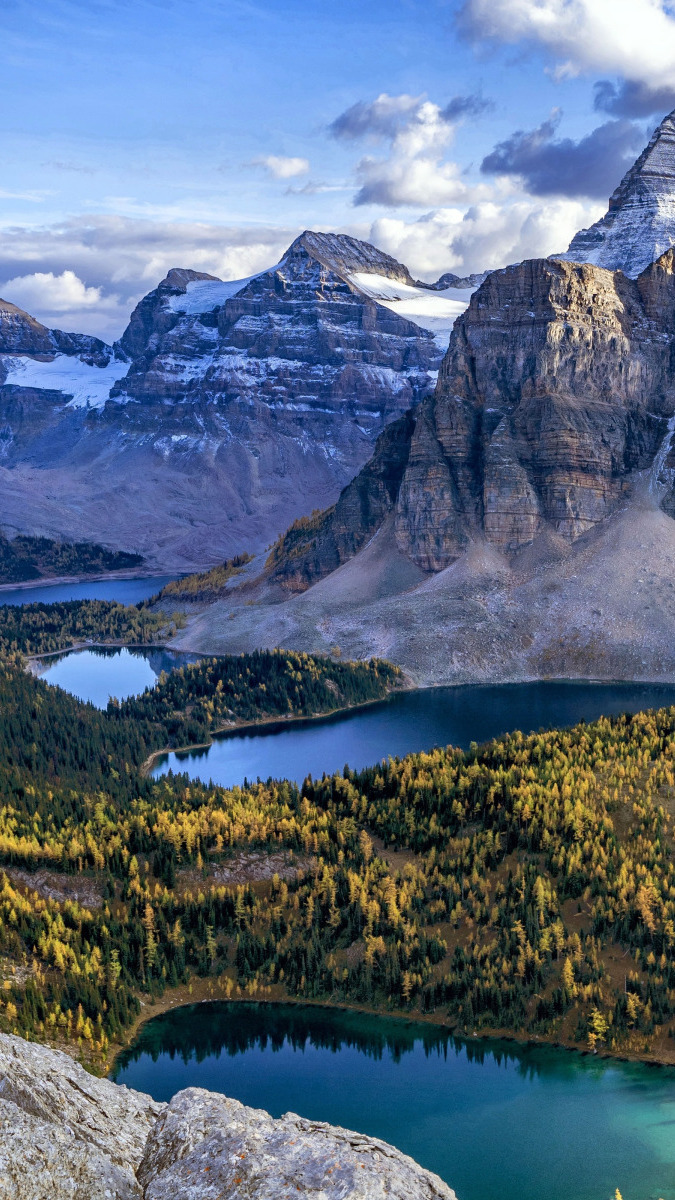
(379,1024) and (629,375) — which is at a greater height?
(629,375)

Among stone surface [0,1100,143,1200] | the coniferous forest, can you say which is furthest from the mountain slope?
stone surface [0,1100,143,1200]

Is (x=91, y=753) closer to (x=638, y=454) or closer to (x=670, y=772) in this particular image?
(x=670, y=772)

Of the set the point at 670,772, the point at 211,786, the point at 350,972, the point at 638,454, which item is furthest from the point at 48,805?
the point at 638,454

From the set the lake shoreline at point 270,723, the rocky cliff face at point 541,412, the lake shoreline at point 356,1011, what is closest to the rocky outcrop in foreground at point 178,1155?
the lake shoreline at point 356,1011

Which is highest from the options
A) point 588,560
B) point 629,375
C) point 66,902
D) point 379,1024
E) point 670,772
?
point 629,375

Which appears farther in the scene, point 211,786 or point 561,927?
point 211,786

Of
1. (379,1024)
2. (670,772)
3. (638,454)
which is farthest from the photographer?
(638,454)

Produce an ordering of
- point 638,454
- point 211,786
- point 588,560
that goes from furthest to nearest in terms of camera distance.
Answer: point 638,454, point 588,560, point 211,786

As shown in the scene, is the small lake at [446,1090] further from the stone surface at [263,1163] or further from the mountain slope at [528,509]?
the mountain slope at [528,509]
